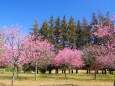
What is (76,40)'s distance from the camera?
102m

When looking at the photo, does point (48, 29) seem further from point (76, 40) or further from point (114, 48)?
point (114, 48)

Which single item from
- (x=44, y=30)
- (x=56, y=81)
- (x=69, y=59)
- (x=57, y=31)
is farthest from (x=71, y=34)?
(x=56, y=81)

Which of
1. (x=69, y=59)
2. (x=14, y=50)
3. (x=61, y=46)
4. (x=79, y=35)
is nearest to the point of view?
(x=14, y=50)

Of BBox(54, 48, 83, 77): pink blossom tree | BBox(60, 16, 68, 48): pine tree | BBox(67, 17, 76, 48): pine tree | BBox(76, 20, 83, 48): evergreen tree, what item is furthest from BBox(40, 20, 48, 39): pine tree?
BBox(54, 48, 83, 77): pink blossom tree

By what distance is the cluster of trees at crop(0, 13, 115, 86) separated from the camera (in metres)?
32.2

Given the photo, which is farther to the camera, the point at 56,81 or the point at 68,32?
the point at 68,32

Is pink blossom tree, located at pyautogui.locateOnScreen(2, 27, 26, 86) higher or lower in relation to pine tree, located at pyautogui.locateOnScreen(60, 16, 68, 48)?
lower

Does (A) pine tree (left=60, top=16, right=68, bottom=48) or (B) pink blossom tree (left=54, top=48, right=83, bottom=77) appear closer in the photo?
(B) pink blossom tree (left=54, top=48, right=83, bottom=77)

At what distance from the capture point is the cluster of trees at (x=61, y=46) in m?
32.2

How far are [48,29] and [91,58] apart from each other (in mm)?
44224

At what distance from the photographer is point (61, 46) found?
9519 centimetres

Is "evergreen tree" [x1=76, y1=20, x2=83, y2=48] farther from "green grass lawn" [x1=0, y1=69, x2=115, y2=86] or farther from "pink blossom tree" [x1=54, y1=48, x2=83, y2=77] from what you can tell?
"green grass lawn" [x1=0, y1=69, x2=115, y2=86]

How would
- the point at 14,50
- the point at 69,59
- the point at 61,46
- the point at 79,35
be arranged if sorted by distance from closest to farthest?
the point at 14,50 < the point at 69,59 < the point at 61,46 < the point at 79,35

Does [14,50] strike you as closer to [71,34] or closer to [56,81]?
[56,81]
